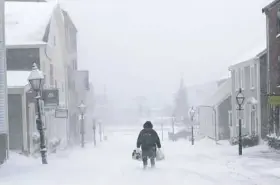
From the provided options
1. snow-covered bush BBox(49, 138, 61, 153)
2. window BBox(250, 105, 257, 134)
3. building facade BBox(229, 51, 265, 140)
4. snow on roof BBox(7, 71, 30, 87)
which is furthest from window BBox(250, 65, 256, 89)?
snow on roof BBox(7, 71, 30, 87)

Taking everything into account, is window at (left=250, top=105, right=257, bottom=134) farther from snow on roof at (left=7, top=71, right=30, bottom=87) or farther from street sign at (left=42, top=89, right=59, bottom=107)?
street sign at (left=42, top=89, right=59, bottom=107)

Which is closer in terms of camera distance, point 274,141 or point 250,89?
point 274,141

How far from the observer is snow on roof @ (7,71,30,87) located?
25.5m

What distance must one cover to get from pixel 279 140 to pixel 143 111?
393ft

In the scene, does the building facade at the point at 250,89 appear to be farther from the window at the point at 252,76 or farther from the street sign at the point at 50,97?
the street sign at the point at 50,97

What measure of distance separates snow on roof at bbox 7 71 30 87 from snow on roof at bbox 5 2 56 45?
2796 millimetres

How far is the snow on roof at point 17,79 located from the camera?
83.6 ft

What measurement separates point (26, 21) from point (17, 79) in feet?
22.0

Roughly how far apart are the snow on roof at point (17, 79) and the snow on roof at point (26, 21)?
2.80 m

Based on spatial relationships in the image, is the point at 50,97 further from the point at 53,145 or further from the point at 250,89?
the point at 250,89

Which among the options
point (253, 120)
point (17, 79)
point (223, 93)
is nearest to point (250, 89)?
point (253, 120)

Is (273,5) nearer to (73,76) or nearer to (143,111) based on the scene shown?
(73,76)

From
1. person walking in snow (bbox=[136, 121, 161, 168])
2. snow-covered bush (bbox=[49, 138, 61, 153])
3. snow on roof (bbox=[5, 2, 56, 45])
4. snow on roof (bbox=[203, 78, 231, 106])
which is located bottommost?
snow-covered bush (bbox=[49, 138, 61, 153])

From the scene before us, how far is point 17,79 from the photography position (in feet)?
86.8
